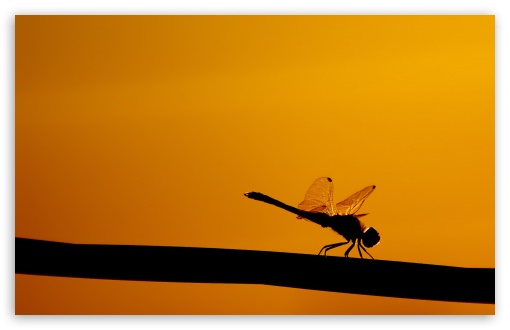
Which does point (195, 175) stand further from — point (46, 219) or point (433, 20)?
point (433, 20)

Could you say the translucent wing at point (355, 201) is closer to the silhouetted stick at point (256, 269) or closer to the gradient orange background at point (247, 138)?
the gradient orange background at point (247, 138)

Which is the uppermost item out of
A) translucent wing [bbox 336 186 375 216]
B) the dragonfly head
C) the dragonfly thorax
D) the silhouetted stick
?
translucent wing [bbox 336 186 375 216]

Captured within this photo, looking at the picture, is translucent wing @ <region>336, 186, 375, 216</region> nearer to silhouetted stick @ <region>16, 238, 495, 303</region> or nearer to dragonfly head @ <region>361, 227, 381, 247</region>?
dragonfly head @ <region>361, 227, 381, 247</region>

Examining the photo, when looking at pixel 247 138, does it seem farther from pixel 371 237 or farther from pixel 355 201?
pixel 371 237

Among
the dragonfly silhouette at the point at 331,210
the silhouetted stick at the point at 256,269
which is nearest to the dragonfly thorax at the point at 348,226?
the dragonfly silhouette at the point at 331,210

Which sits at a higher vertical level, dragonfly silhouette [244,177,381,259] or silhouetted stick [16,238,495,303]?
dragonfly silhouette [244,177,381,259]

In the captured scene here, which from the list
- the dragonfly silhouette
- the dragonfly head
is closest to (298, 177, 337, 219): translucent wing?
the dragonfly silhouette
